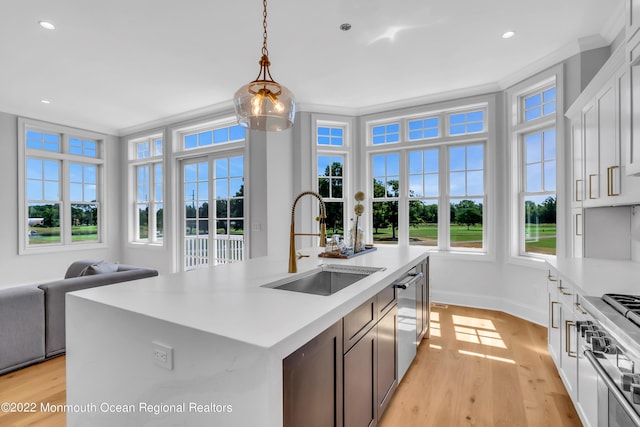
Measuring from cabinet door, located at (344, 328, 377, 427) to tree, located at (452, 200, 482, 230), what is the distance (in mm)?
3374

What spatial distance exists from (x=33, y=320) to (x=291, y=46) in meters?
3.32

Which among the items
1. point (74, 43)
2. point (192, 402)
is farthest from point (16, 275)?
point (192, 402)

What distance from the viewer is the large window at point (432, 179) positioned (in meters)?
4.45

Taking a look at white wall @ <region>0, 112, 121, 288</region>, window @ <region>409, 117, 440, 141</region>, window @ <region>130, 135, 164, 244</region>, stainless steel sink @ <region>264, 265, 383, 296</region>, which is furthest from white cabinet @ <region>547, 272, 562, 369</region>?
white wall @ <region>0, 112, 121, 288</region>

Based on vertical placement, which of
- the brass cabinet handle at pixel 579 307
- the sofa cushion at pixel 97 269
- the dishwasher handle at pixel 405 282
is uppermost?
the dishwasher handle at pixel 405 282

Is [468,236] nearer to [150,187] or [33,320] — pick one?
[33,320]

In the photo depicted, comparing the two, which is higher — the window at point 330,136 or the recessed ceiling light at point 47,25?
the recessed ceiling light at point 47,25

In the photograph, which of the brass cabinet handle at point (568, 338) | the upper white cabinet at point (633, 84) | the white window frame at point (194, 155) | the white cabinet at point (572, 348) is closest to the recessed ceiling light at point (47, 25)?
the white window frame at point (194, 155)

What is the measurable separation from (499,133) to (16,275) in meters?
7.42

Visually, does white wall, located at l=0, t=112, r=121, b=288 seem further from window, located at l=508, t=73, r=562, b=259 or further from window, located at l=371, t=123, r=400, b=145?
window, located at l=508, t=73, r=562, b=259

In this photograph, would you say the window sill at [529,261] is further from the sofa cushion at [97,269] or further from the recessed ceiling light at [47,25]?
the recessed ceiling light at [47,25]

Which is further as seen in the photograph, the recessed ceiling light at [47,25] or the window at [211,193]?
the window at [211,193]

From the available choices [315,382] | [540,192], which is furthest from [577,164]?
[315,382]

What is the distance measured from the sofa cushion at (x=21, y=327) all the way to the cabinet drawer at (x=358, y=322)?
8.91ft
